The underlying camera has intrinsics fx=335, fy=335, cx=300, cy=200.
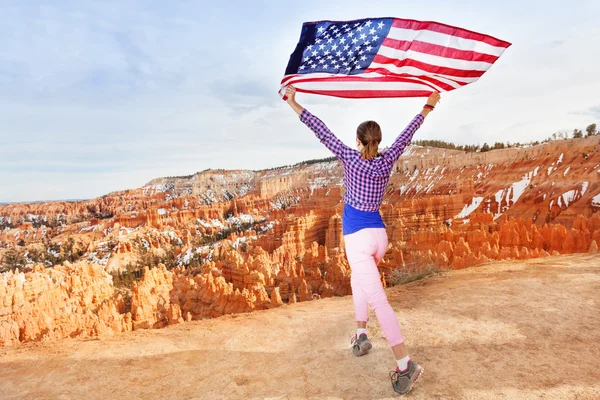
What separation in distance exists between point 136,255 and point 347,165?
58.0 metres

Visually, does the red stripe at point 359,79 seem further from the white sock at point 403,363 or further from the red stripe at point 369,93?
the white sock at point 403,363

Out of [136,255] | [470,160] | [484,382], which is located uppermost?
[470,160]

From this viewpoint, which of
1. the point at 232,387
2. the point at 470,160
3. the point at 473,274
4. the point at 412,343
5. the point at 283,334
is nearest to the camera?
the point at 232,387

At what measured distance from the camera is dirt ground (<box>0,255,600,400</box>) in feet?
9.40

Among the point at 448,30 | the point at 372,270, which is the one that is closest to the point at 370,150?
the point at 372,270

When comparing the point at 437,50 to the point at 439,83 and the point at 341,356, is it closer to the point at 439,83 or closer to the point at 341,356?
the point at 439,83

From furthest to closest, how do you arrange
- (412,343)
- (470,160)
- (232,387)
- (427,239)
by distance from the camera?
(470,160), (427,239), (412,343), (232,387)

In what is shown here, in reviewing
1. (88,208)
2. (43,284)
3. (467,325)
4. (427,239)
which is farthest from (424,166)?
→ (88,208)

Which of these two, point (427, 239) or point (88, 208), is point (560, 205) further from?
point (88, 208)

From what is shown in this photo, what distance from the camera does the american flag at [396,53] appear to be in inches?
161

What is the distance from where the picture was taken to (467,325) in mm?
3949

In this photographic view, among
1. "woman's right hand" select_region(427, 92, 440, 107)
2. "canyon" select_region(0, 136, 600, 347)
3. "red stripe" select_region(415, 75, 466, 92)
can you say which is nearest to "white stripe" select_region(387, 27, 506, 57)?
"red stripe" select_region(415, 75, 466, 92)

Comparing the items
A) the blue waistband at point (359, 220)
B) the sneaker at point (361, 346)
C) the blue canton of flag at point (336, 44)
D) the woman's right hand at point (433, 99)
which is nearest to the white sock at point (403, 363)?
the sneaker at point (361, 346)

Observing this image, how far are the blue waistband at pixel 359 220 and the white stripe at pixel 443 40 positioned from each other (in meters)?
2.51
